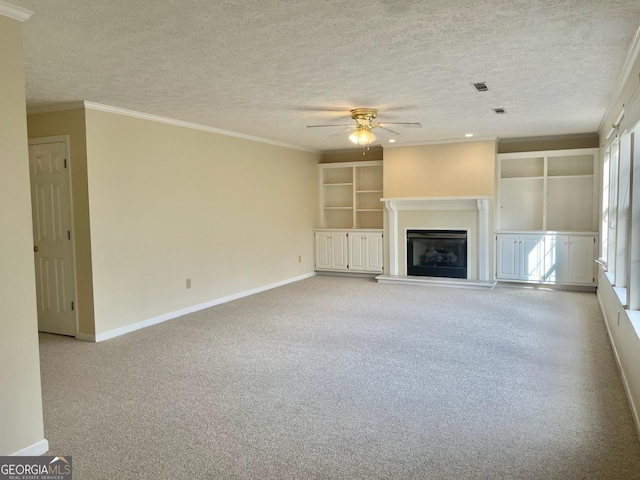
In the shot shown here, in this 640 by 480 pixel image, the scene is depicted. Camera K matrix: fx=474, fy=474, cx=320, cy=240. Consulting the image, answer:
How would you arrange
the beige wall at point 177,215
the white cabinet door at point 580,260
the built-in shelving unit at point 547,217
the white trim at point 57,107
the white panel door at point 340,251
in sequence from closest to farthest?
the white trim at point 57,107 → the beige wall at point 177,215 → the white cabinet door at point 580,260 → the built-in shelving unit at point 547,217 → the white panel door at point 340,251

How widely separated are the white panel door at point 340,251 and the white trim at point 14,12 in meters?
6.64

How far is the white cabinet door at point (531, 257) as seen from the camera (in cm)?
737

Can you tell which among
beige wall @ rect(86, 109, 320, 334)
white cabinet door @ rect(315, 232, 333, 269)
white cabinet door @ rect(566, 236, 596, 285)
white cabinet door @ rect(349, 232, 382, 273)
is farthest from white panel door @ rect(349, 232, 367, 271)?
white cabinet door @ rect(566, 236, 596, 285)

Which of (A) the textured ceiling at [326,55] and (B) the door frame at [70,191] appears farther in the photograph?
(B) the door frame at [70,191]

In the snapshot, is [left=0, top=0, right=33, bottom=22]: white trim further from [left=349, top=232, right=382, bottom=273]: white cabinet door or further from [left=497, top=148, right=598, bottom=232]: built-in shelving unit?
[left=497, top=148, right=598, bottom=232]: built-in shelving unit

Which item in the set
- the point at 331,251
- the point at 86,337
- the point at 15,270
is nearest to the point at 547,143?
the point at 331,251

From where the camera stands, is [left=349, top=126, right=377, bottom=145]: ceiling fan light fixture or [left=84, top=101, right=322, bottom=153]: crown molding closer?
[left=84, top=101, right=322, bottom=153]: crown molding

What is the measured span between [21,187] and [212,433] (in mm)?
1756

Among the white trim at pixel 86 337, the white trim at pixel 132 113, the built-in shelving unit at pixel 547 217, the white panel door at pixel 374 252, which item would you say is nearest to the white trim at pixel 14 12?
the white trim at pixel 132 113

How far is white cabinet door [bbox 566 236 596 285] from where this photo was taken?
702cm

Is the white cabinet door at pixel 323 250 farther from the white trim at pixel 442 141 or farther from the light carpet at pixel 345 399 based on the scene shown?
the light carpet at pixel 345 399

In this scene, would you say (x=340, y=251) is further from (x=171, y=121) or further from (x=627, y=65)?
(x=627, y=65)

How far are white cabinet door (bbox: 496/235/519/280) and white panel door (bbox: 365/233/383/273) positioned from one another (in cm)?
199

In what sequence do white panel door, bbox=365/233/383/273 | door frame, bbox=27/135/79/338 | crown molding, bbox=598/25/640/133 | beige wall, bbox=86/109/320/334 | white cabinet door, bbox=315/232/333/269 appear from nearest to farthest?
crown molding, bbox=598/25/640/133
door frame, bbox=27/135/79/338
beige wall, bbox=86/109/320/334
white panel door, bbox=365/233/383/273
white cabinet door, bbox=315/232/333/269
